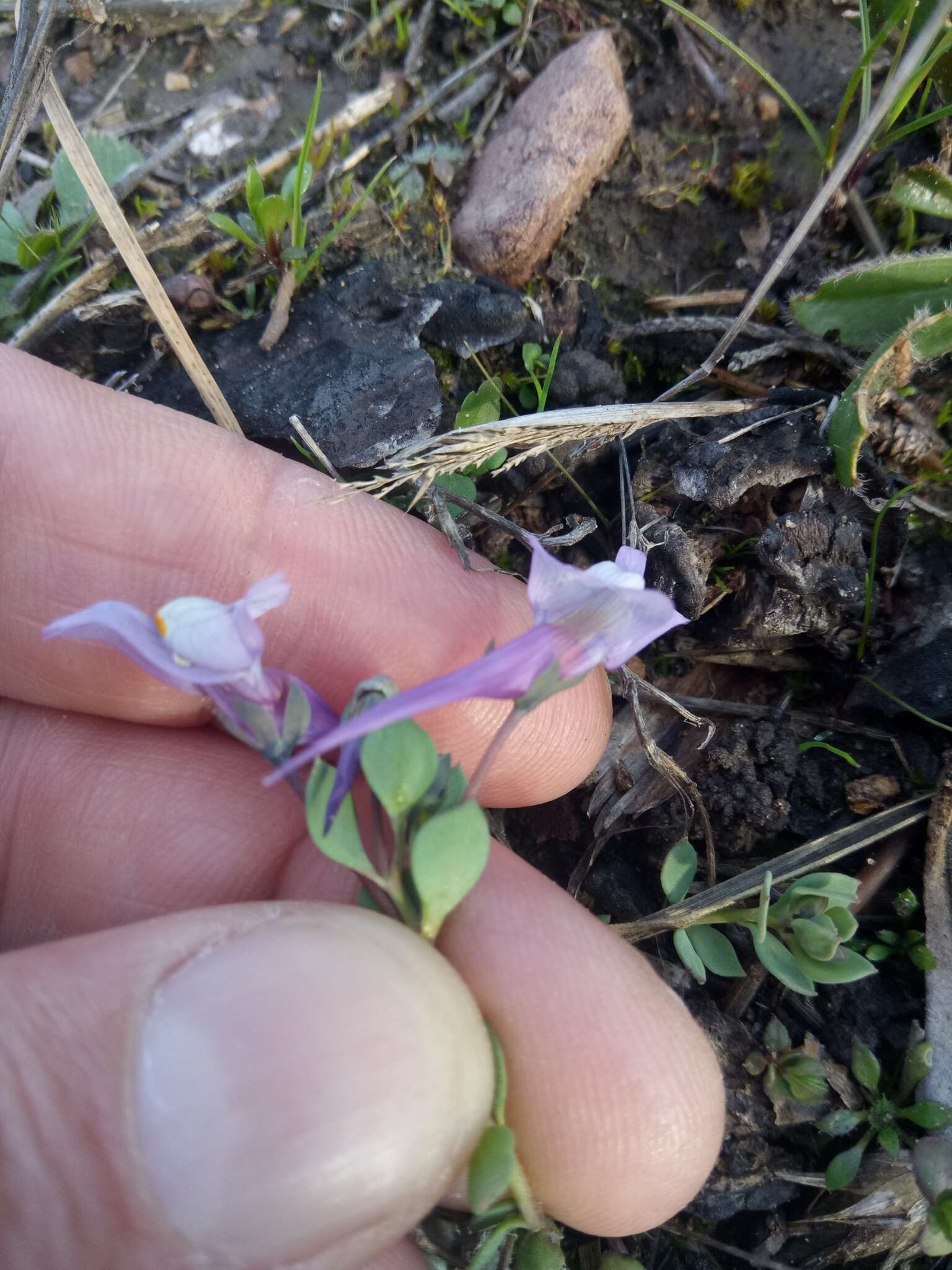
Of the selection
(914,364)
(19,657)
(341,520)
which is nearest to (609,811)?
(341,520)

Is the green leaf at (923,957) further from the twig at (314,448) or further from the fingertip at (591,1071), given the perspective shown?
the twig at (314,448)

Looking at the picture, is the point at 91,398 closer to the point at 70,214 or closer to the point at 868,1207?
the point at 70,214

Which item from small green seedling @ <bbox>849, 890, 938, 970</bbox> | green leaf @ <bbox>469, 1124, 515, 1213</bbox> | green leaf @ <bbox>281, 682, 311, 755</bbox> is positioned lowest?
small green seedling @ <bbox>849, 890, 938, 970</bbox>

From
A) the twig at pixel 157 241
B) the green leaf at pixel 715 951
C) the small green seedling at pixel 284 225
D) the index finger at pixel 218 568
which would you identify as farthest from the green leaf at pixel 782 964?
the twig at pixel 157 241

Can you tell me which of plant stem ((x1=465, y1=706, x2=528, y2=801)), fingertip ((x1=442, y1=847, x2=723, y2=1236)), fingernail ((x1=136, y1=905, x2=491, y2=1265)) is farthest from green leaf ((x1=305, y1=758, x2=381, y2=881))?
fingertip ((x1=442, y1=847, x2=723, y2=1236))

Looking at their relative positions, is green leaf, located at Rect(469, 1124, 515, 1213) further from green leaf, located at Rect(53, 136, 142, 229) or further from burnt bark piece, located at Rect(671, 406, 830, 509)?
green leaf, located at Rect(53, 136, 142, 229)
